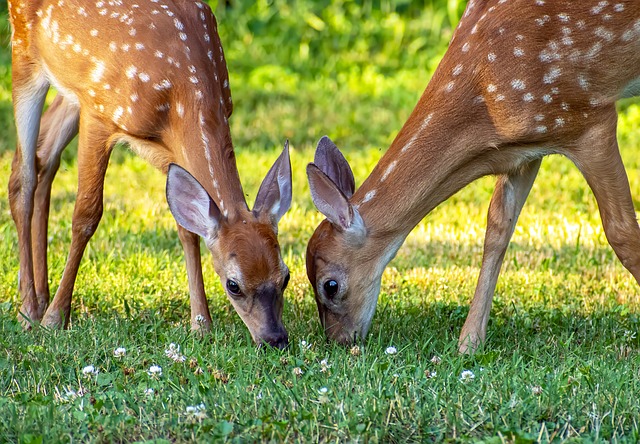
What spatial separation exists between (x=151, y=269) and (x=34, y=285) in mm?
800

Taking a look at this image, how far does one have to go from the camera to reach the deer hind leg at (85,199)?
6.08 metres

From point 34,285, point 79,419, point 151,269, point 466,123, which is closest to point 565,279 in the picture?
point 466,123

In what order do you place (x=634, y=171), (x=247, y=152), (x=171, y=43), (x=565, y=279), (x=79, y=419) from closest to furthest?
(x=79, y=419) < (x=171, y=43) < (x=565, y=279) < (x=634, y=171) < (x=247, y=152)

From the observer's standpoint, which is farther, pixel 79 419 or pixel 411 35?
pixel 411 35

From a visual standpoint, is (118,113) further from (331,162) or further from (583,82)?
(583,82)

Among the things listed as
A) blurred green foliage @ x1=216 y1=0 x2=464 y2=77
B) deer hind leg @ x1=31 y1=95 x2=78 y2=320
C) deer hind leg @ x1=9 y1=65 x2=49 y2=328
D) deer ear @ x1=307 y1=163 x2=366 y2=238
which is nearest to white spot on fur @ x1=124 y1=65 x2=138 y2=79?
deer hind leg @ x1=9 y1=65 x2=49 y2=328

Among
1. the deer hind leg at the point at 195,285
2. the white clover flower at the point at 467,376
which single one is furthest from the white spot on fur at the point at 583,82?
the deer hind leg at the point at 195,285

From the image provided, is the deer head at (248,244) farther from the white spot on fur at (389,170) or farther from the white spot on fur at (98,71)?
the white spot on fur at (98,71)

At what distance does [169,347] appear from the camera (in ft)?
17.1

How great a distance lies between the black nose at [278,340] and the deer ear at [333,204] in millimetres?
659

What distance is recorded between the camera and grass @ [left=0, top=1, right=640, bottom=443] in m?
4.14

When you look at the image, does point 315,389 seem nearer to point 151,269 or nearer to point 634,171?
point 151,269

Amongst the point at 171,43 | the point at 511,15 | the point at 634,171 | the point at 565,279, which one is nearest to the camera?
the point at 511,15

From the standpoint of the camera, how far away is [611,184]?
218 inches
